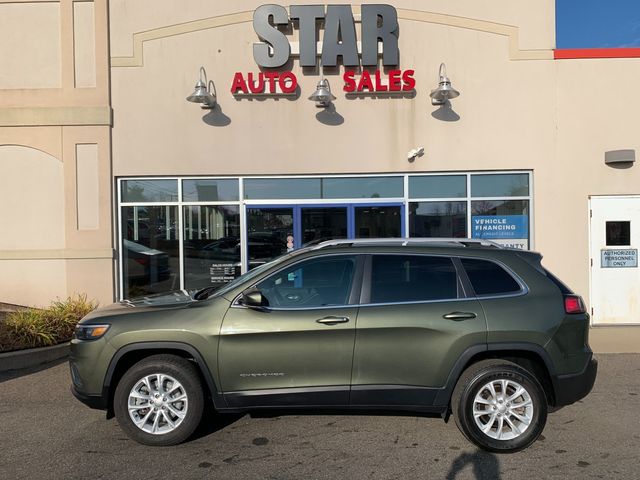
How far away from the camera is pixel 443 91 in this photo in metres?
9.44

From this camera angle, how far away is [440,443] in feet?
15.1

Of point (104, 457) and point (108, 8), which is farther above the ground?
point (108, 8)

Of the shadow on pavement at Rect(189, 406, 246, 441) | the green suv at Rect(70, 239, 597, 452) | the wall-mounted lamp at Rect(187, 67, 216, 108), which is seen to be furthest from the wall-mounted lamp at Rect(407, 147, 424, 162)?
the shadow on pavement at Rect(189, 406, 246, 441)

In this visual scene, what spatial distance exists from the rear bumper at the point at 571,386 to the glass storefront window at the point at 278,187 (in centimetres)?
634

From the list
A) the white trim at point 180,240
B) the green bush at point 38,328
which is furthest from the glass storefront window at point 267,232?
the green bush at point 38,328

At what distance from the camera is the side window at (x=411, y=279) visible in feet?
15.3

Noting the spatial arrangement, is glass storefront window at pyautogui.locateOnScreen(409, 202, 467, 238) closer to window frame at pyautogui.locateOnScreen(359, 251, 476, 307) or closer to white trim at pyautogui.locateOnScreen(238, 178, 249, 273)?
white trim at pyautogui.locateOnScreen(238, 178, 249, 273)

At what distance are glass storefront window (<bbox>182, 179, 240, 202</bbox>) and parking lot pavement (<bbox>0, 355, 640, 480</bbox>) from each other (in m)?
5.24

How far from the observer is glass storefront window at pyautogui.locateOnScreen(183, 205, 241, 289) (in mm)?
10156

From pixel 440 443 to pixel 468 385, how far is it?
59 centimetres

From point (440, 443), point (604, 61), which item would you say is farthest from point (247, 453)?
point (604, 61)

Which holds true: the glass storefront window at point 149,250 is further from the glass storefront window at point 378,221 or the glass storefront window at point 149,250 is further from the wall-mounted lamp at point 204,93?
the glass storefront window at point 378,221

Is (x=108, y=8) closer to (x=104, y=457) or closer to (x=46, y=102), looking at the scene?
(x=46, y=102)

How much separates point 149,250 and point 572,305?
7.83 m
